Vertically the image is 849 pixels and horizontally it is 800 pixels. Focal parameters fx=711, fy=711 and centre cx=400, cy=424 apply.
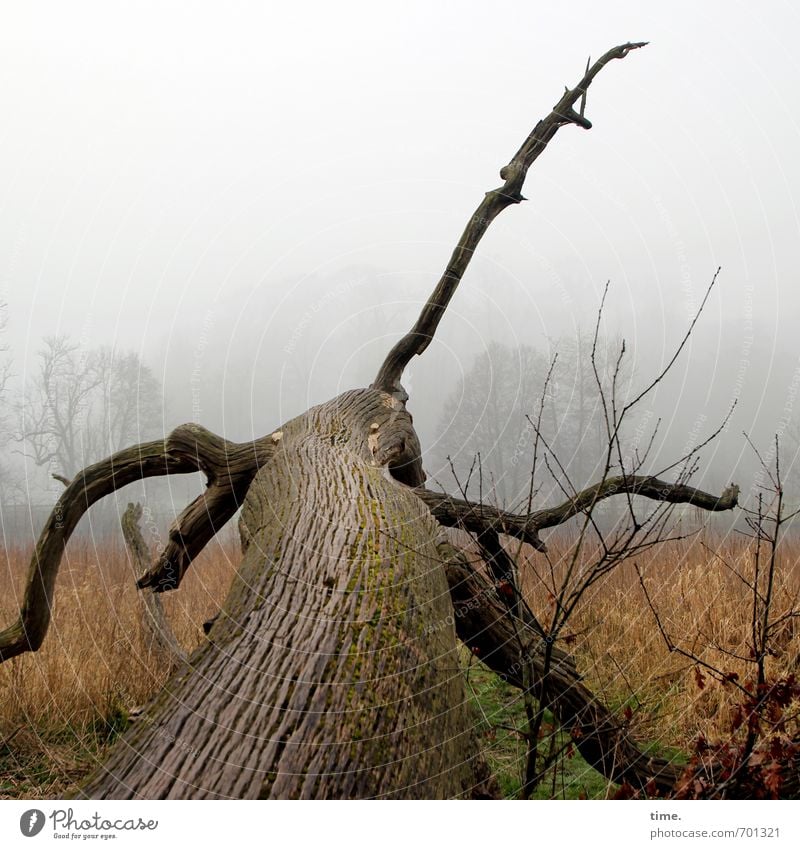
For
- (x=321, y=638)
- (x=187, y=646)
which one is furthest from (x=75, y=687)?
(x=321, y=638)

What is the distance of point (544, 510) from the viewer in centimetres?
409

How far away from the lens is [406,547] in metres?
2.32

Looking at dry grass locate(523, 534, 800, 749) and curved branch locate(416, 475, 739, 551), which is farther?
curved branch locate(416, 475, 739, 551)

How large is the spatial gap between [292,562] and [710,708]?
2.77m

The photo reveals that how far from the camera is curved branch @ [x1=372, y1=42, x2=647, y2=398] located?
4.13m

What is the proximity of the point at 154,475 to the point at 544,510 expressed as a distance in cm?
220

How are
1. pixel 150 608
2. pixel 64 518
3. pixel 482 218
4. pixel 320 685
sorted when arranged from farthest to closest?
1. pixel 482 218
2. pixel 150 608
3. pixel 64 518
4. pixel 320 685

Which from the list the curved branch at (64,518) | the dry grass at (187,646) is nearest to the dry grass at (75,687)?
the dry grass at (187,646)

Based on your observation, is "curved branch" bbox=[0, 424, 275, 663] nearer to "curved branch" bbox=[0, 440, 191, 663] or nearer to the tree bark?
"curved branch" bbox=[0, 440, 191, 663]
